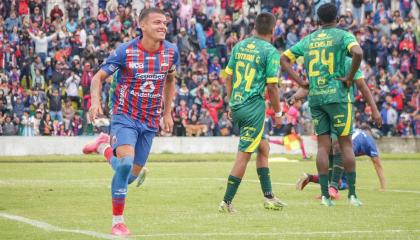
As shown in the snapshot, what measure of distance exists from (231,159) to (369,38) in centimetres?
1324

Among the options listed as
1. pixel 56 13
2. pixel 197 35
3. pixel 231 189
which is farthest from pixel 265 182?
pixel 197 35

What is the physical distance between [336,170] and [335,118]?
171cm

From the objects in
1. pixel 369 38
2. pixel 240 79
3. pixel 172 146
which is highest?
pixel 240 79

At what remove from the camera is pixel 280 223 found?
1142 cm

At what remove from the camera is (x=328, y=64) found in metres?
13.8

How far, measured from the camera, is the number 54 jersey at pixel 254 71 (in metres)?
13.2

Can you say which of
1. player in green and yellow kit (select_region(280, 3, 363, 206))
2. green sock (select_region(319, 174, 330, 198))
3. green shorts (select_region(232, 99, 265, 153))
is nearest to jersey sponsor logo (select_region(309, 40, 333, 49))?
player in green and yellow kit (select_region(280, 3, 363, 206))

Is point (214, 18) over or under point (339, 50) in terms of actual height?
under

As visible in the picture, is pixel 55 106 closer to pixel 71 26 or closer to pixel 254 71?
pixel 71 26

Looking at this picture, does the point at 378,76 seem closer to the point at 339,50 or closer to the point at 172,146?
the point at 172,146

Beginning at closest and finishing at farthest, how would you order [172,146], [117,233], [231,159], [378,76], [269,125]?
[117,233] < [231,159] < [172,146] < [269,125] < [378,76]

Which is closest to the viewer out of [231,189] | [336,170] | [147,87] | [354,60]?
[147,87]

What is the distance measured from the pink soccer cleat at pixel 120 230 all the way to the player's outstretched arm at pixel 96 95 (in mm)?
1174

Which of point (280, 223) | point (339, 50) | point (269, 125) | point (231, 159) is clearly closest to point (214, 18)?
point (269, 125)
